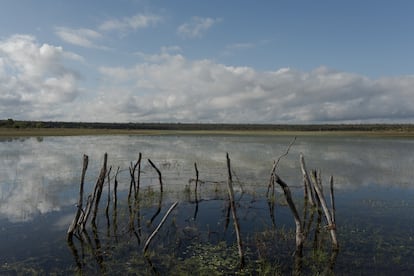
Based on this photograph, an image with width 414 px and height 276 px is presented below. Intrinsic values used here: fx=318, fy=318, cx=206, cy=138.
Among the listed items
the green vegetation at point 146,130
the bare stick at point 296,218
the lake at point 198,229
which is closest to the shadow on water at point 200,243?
the lake at point 198,229

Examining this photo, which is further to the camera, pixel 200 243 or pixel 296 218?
pixel 200 243

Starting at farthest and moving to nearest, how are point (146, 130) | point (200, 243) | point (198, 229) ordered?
point (146, 130), point (198, 229), point (200, 243)

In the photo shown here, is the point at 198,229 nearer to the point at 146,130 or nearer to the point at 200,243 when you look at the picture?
the point at 200,243

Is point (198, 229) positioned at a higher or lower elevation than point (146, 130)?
lower

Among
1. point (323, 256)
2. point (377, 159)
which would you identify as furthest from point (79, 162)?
point (377, 159)

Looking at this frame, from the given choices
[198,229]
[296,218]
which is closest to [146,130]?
[198,229]

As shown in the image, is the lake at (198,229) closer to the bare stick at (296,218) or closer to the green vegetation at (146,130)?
the bare stick at (296,218)

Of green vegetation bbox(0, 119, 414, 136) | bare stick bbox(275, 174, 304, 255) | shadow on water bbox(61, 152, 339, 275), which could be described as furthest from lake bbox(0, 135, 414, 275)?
green vegetation bbox(0, 119, 414, 136)

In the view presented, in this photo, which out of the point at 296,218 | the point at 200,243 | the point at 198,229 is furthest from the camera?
the point at 198,229

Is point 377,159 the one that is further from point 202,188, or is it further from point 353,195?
point 202,188

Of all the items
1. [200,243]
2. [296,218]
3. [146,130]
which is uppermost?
[146,130]

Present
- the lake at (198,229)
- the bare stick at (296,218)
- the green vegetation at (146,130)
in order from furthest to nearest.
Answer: the green vegetation at (146,130) → the lake at (198,229) → the bare stick at (296,218)

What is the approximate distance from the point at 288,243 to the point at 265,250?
1121 mm

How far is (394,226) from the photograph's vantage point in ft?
39.9
